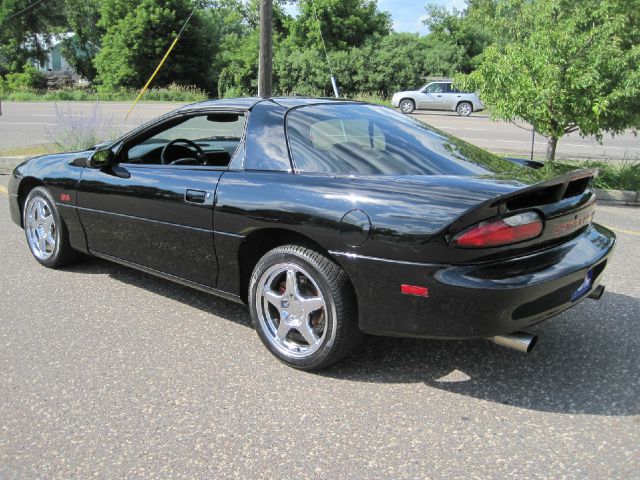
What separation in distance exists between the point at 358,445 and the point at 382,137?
1.73 metres

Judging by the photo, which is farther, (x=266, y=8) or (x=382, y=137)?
(x=266, y=8)

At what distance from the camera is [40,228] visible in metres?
4.96

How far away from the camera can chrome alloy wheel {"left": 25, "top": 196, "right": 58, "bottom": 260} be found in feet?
15.9

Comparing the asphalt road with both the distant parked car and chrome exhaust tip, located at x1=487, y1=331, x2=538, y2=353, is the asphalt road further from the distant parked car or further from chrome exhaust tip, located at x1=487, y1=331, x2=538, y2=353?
chrome exhaust tip, located at x1=487, y1=331, x2=538, y2=353

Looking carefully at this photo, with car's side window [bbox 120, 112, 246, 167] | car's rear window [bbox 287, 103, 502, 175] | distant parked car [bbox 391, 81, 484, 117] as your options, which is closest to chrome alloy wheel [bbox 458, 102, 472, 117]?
distant parked car [bbox 391, 81, 484, 117]

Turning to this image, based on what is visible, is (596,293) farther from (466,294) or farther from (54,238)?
(54,238)

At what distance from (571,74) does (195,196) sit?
630 cm

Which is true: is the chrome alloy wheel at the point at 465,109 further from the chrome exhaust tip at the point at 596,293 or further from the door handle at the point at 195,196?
the door handle at the point at 195,196

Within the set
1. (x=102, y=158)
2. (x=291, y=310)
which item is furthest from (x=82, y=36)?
(x=291, y=310)

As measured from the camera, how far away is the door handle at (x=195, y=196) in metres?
3.52

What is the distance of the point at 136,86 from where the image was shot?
49.1 m

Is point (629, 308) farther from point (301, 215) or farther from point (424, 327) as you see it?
point (301, 215)

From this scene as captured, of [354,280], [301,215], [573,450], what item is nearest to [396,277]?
[354,280]

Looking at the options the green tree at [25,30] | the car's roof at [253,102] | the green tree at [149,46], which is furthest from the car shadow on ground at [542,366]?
the green tree at [25,30]
